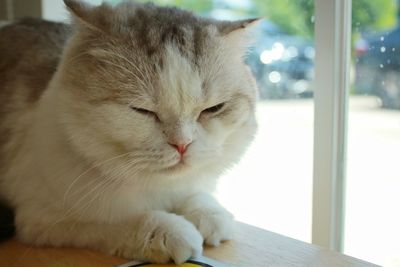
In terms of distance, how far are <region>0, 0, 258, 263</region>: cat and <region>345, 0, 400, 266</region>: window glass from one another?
44 centimetres

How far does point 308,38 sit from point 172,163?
0.95 metres

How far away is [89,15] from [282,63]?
3.56ft

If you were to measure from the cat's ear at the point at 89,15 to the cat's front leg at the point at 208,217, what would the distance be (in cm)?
43

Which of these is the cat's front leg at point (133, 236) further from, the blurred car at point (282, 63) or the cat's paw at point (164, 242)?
the blurred car at point (282, 63)

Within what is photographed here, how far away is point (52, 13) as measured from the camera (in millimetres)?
1899

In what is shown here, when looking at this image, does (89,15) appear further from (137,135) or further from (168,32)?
(137,135)

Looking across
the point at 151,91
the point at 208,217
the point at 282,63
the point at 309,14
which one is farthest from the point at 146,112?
the point at 282,63

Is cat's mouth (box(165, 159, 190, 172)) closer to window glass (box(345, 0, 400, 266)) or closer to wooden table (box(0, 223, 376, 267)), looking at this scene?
wooden table (box(0, 223, 376, 267))

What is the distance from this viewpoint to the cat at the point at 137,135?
882mm

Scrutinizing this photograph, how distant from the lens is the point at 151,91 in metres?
0.87

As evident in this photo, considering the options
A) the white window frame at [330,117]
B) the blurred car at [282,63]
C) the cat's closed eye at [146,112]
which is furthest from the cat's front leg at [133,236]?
the blurred car at [282,63]

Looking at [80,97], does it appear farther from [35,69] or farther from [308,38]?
[308,38]

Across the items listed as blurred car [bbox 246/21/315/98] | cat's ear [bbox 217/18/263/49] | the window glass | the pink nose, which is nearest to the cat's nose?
the pink nose

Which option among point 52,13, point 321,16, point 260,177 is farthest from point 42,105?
point 260,177
